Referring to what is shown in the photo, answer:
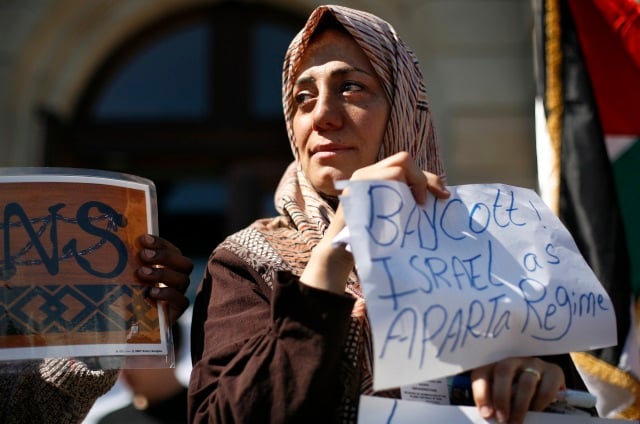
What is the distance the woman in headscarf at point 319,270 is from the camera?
48.2 inches

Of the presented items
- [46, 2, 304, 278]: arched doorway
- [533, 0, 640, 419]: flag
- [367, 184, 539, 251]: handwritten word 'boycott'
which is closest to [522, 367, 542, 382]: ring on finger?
[367, 184, 539, 251]: handwritten word 'boycott'

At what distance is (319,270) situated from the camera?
126 centimetres

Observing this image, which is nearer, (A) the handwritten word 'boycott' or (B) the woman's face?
(A) the handwritten word 'boycott'

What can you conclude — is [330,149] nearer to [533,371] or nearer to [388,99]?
[388,99]

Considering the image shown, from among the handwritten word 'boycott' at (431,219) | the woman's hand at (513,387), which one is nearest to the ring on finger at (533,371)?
the woman's hand at (513,387)

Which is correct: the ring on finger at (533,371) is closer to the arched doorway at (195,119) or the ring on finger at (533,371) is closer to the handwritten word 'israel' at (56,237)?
the handwritten word 'israel' at (56,237)

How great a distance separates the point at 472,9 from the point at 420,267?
3797 millimetres

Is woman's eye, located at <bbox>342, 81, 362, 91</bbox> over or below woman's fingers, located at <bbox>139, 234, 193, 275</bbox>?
over

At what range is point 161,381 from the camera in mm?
2795

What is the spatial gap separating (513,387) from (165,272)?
2.02 feet

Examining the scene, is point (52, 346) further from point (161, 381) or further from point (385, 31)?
point (161, 381)

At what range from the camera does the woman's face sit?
151 centimetres

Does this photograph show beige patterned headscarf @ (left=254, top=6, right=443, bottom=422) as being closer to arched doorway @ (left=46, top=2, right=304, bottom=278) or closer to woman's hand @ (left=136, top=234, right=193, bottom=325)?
woman's hand @ (left=136, top=234, right=193, bottom=325)

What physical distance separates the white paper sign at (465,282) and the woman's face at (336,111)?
0.23 metres
